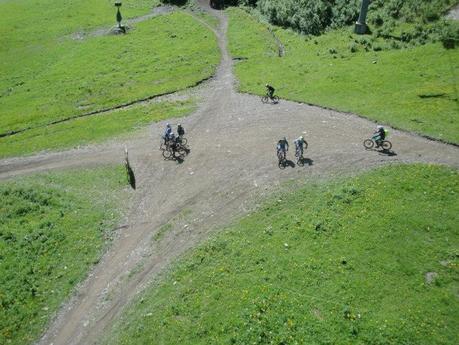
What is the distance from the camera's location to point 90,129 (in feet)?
163

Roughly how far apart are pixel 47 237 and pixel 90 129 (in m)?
19.0

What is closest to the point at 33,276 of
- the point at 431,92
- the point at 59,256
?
the point at 59,256

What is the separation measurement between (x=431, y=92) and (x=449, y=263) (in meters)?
24.8

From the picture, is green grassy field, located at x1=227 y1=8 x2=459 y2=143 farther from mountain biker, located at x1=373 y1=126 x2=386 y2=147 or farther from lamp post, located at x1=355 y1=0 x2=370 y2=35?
mountain biker, located at x1=373 y1=126 x2=386 y2=147

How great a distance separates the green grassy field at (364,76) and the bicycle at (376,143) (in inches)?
163

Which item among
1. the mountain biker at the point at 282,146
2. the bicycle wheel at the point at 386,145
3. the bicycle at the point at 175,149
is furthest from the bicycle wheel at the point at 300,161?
the bicycle at the point at 175,149

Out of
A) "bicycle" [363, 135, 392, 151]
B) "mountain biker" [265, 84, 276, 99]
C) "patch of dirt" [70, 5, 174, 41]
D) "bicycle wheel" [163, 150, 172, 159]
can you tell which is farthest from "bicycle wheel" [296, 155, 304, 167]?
"patch of dirt" [70, 5, 174, 41]

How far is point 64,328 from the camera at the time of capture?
27047mm

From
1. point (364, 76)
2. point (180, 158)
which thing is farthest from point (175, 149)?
point (364, 76)

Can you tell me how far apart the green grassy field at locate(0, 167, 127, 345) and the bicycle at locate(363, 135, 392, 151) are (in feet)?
71.2

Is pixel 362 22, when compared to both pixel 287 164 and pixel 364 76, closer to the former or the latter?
pixel 364 76

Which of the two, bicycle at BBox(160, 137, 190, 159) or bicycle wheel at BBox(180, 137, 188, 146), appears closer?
bicycle at BBox(160, 137, 190, 159)

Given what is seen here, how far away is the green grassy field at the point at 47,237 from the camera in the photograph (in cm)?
2843

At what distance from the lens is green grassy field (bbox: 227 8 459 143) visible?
140ft
